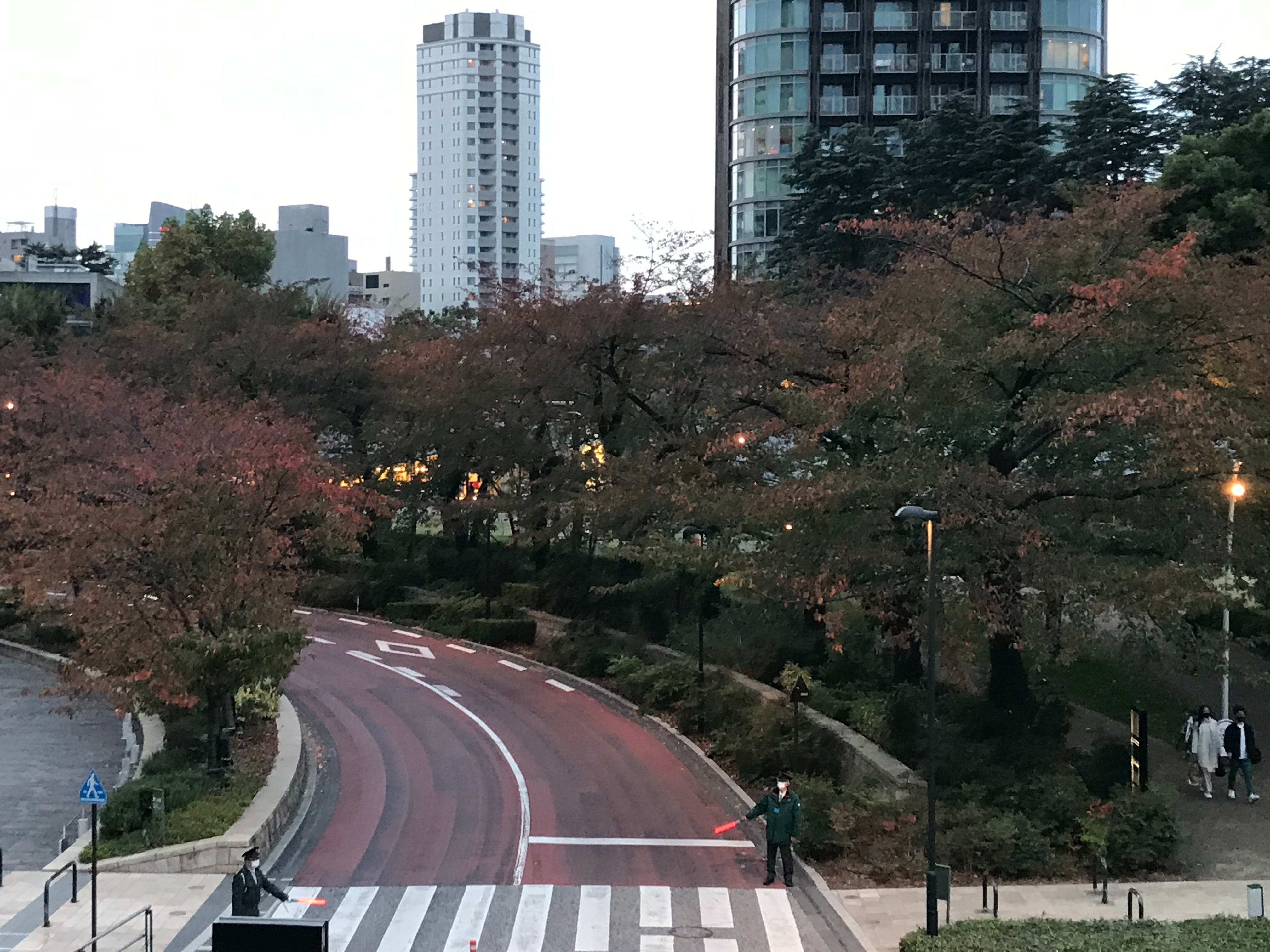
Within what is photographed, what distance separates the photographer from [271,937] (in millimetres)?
10102

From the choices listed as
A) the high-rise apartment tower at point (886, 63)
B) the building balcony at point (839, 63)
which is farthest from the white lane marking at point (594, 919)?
the building balcony at point (839, 63)

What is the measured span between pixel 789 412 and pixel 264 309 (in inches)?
1198

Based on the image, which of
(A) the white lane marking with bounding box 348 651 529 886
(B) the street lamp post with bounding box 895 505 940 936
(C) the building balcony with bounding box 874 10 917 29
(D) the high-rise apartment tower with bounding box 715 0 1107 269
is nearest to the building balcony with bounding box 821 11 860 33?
(D) the high-rise apartment tower with bounding box 715 0 1107 269

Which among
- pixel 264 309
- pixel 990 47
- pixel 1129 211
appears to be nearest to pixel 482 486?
pixel 264 309

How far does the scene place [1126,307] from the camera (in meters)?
18.5

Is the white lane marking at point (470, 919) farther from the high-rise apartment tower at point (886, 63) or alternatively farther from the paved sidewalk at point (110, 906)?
the high-rise apartment tower at point (886, 63)

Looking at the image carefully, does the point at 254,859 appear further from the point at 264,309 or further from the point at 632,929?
the point at 264,309

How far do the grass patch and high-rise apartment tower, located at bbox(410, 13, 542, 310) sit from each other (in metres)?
159

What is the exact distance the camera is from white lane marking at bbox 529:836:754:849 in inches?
725

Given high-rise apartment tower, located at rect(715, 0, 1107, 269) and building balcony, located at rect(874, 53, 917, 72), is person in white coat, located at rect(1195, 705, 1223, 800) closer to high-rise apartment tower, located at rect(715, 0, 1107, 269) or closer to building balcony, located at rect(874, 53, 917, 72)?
high-rise apartment tower, located at rect(715, 0, 1107, 269)

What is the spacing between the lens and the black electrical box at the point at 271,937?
10.0 metres

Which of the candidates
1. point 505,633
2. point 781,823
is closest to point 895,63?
point 505,633

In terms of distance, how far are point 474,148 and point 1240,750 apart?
173204 millimetres

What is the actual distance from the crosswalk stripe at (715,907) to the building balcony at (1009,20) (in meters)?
62.3
